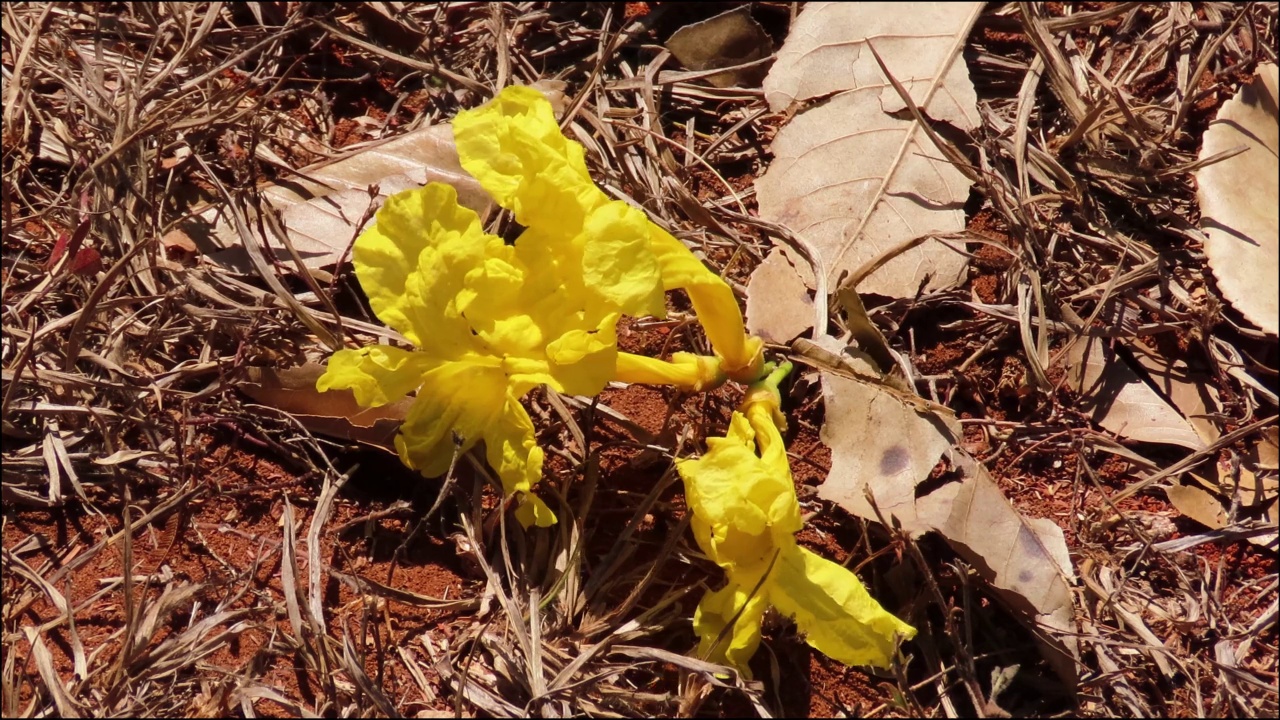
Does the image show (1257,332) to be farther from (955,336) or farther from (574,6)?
(574,6)

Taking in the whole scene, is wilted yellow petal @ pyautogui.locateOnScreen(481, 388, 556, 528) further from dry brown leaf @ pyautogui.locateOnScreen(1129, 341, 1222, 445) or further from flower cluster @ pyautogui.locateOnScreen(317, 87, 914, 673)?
dry brown leaf @ pyautogui.locateOnScreen(1129, 341, 1222, 445)

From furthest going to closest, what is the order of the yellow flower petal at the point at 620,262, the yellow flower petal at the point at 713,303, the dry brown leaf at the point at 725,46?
the dry brown leaf at the point at 725,46
the yellow flower petal at the point at 713,303
the yellow flower petal at the point at 620,262

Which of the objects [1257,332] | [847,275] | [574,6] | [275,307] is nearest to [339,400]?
[275,307]

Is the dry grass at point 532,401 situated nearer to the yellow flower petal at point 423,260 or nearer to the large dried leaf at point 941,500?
the large dried leaf at point 941,500

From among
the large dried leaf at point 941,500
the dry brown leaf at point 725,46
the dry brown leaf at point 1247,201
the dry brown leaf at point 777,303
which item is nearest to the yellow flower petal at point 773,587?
the large dried leaf at point 941,500

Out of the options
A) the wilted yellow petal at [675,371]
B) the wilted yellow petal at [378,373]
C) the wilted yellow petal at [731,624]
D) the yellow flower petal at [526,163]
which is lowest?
the wilted yellow petal at [731,624]
